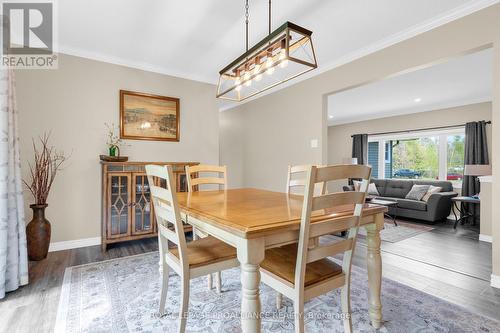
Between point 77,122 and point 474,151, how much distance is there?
21.5 feet

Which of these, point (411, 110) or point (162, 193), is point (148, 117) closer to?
point (162, 193)

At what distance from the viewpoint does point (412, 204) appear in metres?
4.80

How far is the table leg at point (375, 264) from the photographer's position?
4.98ft


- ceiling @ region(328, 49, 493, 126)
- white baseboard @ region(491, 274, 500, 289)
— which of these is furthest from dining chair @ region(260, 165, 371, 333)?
ceiling @ region(328, 49, 493, 126)

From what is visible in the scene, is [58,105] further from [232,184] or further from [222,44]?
[232,184]

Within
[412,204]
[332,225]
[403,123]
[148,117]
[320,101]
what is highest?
[403,123]

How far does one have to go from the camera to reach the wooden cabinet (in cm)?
286

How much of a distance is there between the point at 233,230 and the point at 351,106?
17.6 feet

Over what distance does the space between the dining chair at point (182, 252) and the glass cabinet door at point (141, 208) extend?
1507 millimetres

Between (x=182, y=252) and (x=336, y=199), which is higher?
(x=336, y=199)

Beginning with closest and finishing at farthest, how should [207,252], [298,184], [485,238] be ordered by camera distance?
[207,252] → [298,184] → [485,238]

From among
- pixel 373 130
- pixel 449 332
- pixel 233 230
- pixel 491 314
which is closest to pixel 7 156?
pixel 233 230

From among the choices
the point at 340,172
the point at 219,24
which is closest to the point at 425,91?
the point at 219,24

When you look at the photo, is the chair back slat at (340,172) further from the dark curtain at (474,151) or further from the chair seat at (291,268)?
the dark curtain at (474,151)
